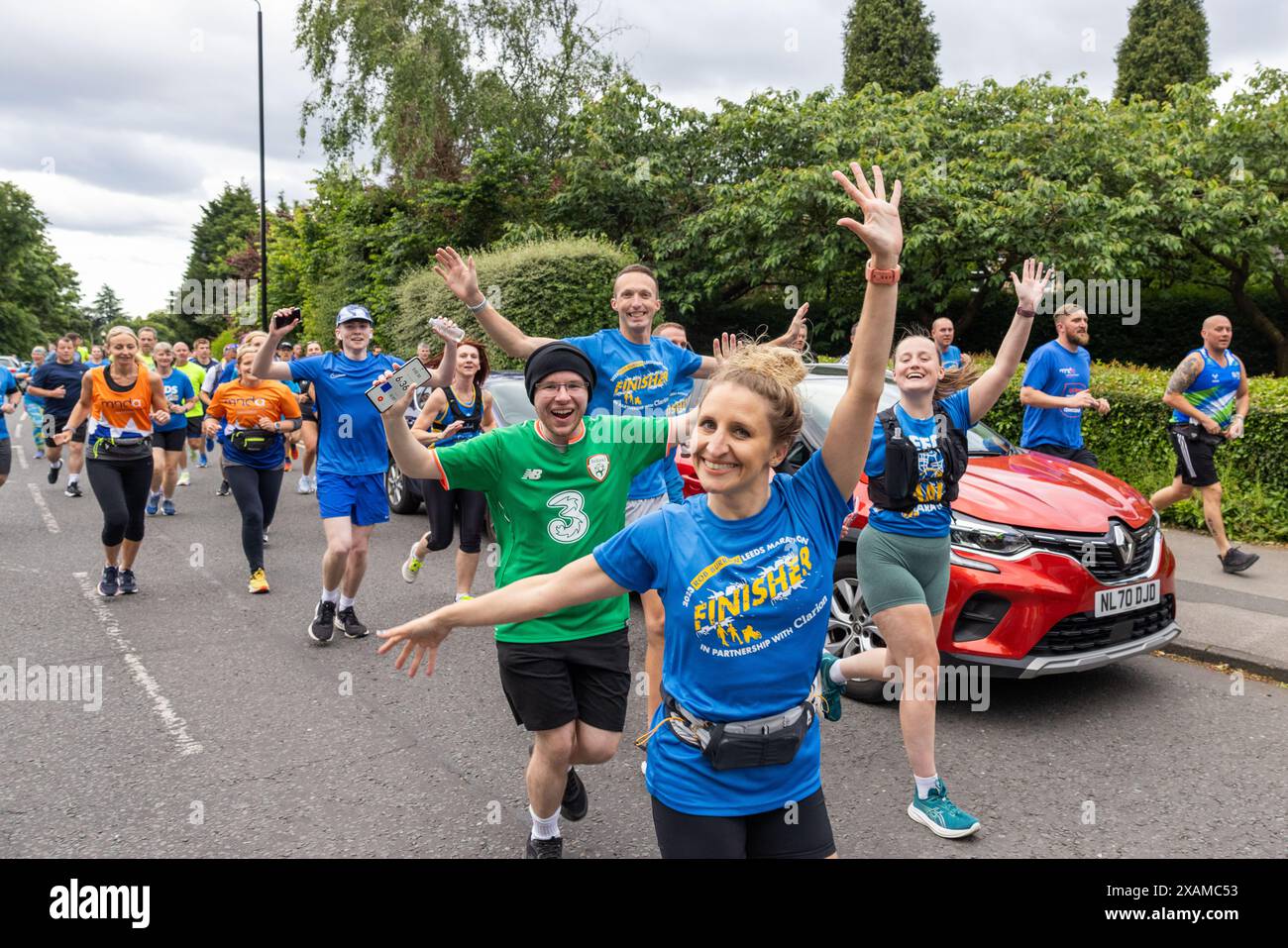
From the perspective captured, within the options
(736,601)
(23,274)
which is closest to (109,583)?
(736,601)

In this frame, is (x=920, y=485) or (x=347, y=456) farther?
(x=347, y=456)

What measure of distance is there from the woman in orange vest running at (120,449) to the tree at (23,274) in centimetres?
7550

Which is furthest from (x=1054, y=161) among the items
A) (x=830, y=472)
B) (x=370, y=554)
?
(x=830, y=472)

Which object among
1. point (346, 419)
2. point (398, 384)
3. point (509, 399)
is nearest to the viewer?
point (398, 384)

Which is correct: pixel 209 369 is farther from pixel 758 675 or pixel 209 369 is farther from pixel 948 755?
pixel 758 675

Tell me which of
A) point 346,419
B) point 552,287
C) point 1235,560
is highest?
point 552,287

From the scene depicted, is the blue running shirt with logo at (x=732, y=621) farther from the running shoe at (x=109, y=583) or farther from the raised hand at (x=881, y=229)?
the running shoe at (x=109, y=583)

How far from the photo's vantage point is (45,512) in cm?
1168

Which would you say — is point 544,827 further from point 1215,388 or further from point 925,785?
point 1215,388

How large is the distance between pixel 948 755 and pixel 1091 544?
126cm

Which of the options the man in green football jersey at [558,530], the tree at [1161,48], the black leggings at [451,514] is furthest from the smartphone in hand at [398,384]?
the tree at [1161,48]

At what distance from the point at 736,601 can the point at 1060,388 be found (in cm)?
592

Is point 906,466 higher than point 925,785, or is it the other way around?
point 906,466

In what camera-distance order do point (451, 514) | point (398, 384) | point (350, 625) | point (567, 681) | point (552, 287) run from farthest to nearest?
point (552, 287) < point (451, 514) < point (350, 625) < point (567, 681) < point (398, 384)
